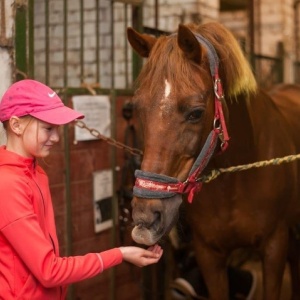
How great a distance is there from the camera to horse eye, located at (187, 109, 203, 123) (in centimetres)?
194

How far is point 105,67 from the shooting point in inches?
182

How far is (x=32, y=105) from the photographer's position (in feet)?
5.41

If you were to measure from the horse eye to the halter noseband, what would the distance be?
0.10 metres

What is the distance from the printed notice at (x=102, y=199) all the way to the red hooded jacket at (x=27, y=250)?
1.38 metres

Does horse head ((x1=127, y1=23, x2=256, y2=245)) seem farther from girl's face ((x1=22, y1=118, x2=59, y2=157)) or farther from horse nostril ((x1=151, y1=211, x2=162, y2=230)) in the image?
girl's face ((x1=22, y1=118, x2=59, y2=157))

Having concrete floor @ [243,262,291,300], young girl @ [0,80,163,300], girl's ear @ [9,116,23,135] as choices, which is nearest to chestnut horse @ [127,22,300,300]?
young girl @ [0,80,163,300]

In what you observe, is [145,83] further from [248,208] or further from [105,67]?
[105,67]

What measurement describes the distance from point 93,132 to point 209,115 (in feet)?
3.52

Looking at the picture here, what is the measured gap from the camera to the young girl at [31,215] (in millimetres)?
1562

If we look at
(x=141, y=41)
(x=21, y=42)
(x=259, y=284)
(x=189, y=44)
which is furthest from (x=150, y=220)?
(x=259, y=284)

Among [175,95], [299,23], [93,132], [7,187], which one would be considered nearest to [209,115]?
[175,95]

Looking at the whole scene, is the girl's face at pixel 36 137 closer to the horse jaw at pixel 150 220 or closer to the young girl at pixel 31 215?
the young girl at pixel 31 215

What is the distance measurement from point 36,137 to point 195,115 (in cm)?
59

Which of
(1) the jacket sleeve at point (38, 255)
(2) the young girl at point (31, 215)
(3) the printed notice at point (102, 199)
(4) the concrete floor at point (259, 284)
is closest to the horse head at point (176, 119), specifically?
(2) the young girl at point (31, 215)
